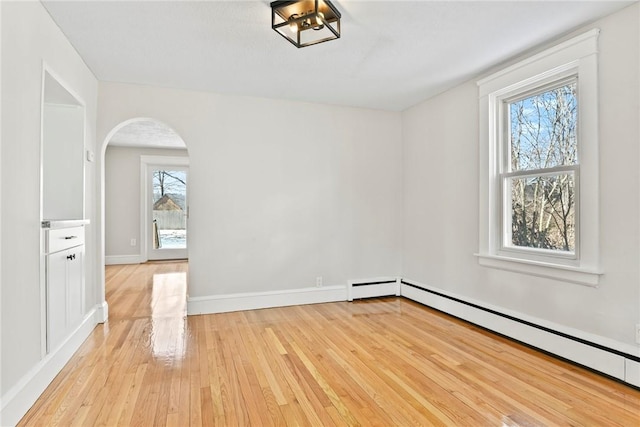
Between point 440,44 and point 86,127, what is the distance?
313cm

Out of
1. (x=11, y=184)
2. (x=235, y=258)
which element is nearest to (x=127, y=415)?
(x=11, y=184)

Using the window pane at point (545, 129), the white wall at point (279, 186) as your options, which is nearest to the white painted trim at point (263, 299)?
the white wall at point (279, 186)

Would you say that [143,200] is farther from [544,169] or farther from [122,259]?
[544,169]

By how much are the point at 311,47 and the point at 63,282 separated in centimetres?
260

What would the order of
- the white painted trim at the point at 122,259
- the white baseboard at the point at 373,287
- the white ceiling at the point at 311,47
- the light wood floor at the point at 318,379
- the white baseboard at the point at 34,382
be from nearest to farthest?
the white baseboard at the point at 34,382, the light wood floor at the point at 318,379, the white ceiling at the point at 311,47, the white baseboard at the point at 373,287, the white painted trim at the point at 122,259

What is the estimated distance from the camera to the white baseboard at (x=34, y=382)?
175cm

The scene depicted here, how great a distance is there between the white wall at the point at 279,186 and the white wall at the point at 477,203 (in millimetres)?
436

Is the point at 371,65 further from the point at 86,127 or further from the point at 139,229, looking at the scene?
the point at 139,229

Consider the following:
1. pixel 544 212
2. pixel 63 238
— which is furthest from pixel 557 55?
pixel 63 238

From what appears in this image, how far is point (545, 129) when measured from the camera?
9.40 feet

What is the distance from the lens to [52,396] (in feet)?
6.86

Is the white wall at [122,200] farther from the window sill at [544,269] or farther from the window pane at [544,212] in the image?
the window pane at [544,212]

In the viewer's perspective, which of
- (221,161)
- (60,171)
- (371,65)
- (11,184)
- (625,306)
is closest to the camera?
(11,184)

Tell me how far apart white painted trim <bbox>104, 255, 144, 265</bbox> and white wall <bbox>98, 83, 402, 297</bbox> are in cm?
420
